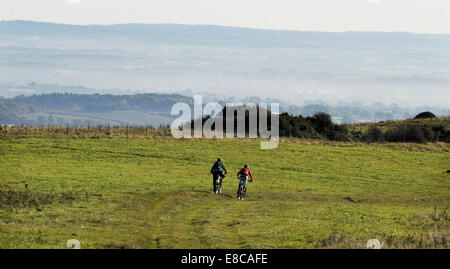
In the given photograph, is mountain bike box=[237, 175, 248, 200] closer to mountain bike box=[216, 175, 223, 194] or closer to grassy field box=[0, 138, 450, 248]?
grassy field box=[0, 138, 450, 248]

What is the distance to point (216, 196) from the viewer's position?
158 feet

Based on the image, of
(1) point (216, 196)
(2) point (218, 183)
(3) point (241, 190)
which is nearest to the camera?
(3) point (241, 190)

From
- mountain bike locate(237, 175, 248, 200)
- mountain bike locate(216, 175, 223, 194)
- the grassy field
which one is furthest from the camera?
mountain bike locate(216, 175, 223, 194)

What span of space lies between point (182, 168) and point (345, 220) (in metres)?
32.6

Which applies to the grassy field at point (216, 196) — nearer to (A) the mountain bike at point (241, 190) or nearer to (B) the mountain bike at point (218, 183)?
(A) the mountain bike at point (241, 190)

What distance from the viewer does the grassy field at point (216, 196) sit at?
30.1 meters

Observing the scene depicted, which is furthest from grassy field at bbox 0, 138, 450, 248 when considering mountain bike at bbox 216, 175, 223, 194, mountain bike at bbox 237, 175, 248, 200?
mountain bike at bbox 216, 175, 223, 194

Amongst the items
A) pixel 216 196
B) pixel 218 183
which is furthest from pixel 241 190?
pixel 218 183

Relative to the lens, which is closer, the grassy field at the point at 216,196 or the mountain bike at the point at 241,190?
the grassy field at the point at 216,196

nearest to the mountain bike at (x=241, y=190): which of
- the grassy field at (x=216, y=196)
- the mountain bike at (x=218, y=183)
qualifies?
the grassy field at (x=216, y=196)

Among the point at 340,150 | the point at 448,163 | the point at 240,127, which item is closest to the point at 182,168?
the point at 340,150

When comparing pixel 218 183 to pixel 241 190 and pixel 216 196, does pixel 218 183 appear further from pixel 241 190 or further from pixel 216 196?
pixel 241 190

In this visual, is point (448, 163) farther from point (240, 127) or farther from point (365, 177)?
point (240, 127)

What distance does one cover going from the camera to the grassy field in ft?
98.8
